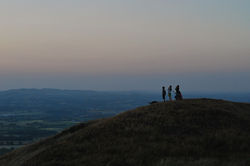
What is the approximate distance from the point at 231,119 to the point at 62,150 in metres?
17.2

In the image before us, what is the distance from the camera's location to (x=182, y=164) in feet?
45.1

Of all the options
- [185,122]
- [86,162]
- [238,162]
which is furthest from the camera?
[185,122]

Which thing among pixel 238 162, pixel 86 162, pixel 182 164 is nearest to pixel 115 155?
pixel 86 162

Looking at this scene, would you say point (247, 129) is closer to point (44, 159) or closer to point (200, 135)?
point (200, 135)

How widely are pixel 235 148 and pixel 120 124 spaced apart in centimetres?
1119

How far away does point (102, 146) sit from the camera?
59.6 feet

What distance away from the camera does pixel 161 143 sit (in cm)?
1792

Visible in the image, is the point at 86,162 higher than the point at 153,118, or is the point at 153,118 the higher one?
the point at 153,118

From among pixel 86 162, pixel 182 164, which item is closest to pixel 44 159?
pixel 86 162

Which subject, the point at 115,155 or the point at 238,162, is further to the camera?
the point at 115,155

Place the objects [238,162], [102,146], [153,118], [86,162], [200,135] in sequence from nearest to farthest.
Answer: [238,162]
[86,162]
[102,146]
[200,135]
[153,118]

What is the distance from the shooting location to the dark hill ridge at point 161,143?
49.6 ft

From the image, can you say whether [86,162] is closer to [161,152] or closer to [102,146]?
[102,146]

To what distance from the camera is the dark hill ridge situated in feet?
49.6
